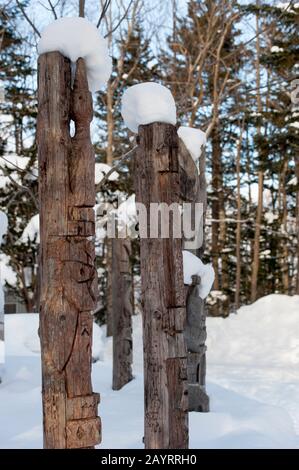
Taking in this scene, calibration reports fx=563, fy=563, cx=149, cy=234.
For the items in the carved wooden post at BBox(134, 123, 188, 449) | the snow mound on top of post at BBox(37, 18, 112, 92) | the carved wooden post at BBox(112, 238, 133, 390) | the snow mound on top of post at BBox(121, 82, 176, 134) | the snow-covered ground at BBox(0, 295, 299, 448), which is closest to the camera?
the snow mound on top of post at BBox(37, 18, 112, 92)

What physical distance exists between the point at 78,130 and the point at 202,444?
11.1ft

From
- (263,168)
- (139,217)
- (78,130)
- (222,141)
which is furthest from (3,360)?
(222,141)

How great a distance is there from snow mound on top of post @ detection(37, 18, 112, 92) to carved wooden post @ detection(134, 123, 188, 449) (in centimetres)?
91

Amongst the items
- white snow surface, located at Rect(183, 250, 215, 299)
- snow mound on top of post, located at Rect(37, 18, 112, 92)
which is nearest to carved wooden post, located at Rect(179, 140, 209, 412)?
white snow surface, located at Rect(183, 250, 215, 299)

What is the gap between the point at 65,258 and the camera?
3850 mm

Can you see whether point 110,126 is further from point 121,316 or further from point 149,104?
point 149,104

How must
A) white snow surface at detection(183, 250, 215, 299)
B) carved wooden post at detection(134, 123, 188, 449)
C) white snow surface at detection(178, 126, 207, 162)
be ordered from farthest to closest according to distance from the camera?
1. white snow surface at detection(183, 250, 215, 299)
2. white snow surface at detection(178, 126, 207, 162)
3. carved wooden post at detection(134, 123, 188, 449)

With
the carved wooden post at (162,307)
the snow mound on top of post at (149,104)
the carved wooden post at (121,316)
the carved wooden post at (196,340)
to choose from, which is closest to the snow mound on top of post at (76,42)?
the snow mound on top of post at (149,104)

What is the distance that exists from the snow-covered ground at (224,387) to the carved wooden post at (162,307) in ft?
3.49

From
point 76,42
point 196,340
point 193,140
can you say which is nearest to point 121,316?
point 196,340

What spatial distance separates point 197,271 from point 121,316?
223 cm

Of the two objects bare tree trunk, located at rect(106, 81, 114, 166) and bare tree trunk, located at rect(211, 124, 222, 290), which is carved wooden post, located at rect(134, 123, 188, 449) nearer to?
bare tree trunk, located at rect(106, 81, 114, 166)

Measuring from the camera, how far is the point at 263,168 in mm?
17812

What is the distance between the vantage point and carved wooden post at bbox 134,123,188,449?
459 centimetres
